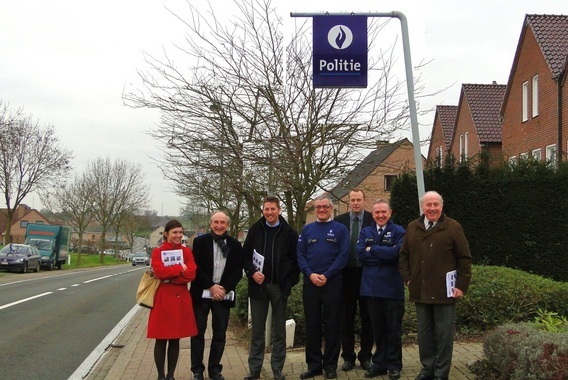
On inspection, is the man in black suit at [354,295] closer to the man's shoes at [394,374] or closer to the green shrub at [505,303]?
the man's shoes at [394,374]

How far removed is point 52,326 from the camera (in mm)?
12242

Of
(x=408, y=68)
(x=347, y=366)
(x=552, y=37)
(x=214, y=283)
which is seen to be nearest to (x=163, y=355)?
(x=214, y=283)

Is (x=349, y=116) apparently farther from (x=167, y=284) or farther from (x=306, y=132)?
(x=167, y=284)

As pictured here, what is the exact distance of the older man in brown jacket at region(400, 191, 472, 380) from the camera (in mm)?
5734

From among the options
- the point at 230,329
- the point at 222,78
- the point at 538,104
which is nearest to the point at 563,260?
the point at 230,329

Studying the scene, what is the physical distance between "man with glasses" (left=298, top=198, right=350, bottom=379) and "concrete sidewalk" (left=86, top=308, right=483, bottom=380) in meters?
0.26

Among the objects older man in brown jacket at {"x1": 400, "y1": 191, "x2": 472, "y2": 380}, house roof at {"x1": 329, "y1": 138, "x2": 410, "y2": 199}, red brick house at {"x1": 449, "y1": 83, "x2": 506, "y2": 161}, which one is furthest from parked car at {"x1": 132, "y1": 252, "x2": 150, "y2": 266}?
older man in brown jacket at {"x1": 400, "y1": 191, "x2": 472, "y2": 380}

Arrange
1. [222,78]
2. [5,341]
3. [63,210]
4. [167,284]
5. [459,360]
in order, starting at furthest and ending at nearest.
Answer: [63,210]
[222,78]
[5,341]
[459,360]
[167,284]

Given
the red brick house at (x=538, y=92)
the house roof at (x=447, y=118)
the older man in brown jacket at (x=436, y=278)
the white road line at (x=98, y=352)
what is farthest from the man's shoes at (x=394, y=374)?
the house roof at (x=447, y=118)

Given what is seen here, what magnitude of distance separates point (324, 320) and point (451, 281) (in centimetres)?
139

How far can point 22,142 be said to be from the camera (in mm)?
39875

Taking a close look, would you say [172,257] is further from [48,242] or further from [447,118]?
[447,118]

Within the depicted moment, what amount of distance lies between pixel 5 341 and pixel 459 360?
23.7ft

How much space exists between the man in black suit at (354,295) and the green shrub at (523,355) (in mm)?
1146
